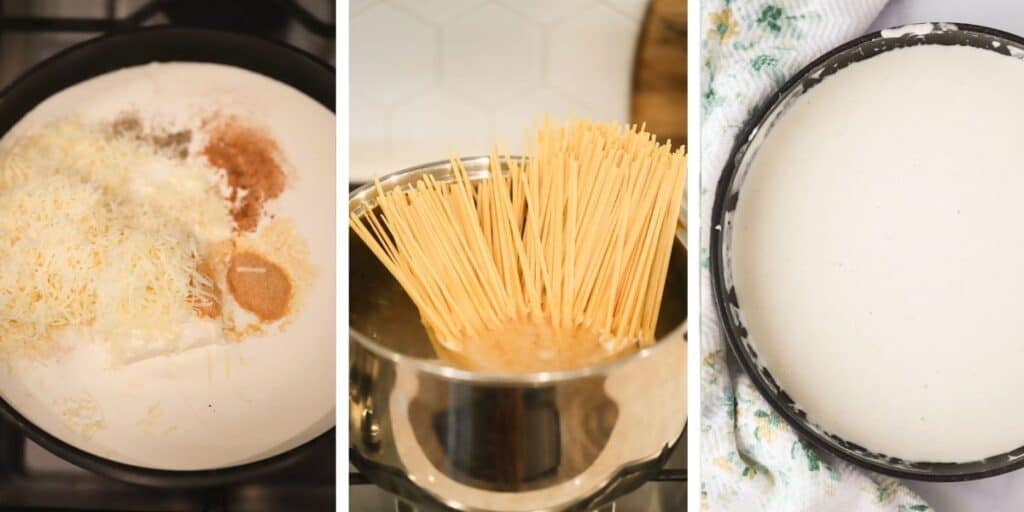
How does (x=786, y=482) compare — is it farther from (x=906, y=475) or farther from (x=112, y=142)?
(x=112, y=142)

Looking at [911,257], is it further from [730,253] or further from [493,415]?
[493,415]

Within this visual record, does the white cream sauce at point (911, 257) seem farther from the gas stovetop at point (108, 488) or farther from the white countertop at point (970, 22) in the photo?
the gas stovetop at point (108, 488)

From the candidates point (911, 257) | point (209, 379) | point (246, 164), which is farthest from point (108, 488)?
point (911, 257)

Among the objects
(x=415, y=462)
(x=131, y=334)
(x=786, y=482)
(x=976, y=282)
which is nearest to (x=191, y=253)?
(x=131, y=334)

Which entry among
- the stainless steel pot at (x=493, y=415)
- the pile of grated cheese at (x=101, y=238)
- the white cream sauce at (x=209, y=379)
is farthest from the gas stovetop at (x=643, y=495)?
the pile of grated cheese at (x=101, y=238)

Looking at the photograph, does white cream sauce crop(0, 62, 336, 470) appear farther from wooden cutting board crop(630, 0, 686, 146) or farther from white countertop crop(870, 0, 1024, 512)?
white countertop crop(870, 0, 1024, 512)

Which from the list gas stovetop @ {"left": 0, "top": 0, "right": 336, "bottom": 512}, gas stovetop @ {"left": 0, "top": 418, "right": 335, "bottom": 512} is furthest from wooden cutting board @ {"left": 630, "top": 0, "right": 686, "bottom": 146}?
gas stovetop @ {"left": 0, "top": 418, "right": 335, "bottom": 512}
